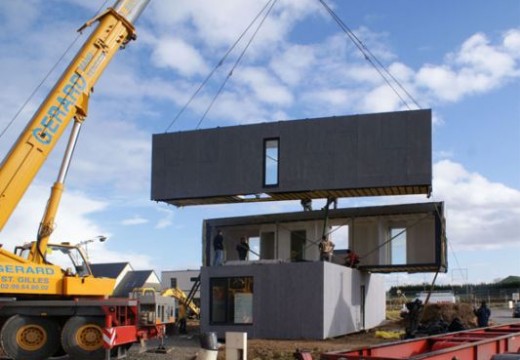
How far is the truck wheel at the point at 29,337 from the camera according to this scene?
1564 centimetres

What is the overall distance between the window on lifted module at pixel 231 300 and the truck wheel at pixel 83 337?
26.0 feet

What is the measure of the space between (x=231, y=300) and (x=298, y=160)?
542 cm

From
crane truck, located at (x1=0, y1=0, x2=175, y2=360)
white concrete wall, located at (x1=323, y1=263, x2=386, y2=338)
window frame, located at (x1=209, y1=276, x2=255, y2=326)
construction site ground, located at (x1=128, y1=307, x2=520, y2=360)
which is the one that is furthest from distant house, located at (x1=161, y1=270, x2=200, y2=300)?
crane truck, located at (x1=0, y1=0, x2=175, y2=360)

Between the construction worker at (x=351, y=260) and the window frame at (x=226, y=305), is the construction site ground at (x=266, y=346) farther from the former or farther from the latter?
the construction worker at (x=351, y=260)

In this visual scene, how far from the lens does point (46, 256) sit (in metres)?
16.6

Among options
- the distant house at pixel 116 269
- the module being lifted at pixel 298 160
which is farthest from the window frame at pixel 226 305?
the distant house at pixel 116 269

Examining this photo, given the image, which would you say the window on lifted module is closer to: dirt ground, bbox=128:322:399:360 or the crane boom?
dirt ground, bbox=128:322:399:360

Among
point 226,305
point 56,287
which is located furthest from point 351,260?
point 56,287

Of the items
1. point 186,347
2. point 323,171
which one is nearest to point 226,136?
point 323,171

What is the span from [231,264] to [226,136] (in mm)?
4776

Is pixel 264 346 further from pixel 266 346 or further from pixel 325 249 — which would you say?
pixel 325 249

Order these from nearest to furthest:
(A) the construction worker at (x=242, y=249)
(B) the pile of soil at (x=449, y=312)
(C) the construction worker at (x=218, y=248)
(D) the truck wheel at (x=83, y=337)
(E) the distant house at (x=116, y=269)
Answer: (D) the truck wheel at (x=83, y=337) → (C) the construction worker at (x=218, y=248) → (A) the construction worker at (x=242, y=249) → (B) the pile of soil at (x=449, y=312) → (E) the distant house at (x=116, y=269)

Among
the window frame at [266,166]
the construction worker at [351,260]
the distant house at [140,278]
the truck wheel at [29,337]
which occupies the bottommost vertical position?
the distant house at [140,278]

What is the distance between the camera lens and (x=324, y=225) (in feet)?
82.9
